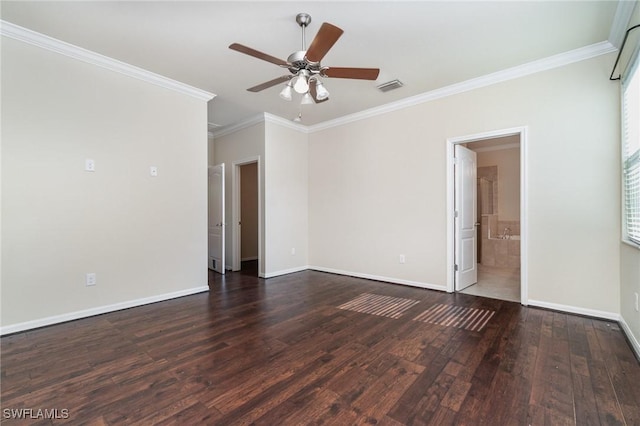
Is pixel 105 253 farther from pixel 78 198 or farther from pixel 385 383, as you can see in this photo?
pixel 385 383

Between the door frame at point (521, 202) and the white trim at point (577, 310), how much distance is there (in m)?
0.12

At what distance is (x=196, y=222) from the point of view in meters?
4.05

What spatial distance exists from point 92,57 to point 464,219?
490 cm

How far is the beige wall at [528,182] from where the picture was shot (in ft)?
9.70

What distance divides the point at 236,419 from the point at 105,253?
103 inches

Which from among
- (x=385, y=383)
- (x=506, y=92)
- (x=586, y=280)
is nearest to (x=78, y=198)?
(x=385, y=383)

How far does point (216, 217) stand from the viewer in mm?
5262

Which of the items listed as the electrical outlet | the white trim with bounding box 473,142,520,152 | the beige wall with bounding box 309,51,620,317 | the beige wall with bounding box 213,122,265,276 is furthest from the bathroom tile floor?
the electrical outlet

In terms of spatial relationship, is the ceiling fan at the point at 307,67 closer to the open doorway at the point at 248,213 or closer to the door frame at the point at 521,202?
the door frame at the point at 521,202

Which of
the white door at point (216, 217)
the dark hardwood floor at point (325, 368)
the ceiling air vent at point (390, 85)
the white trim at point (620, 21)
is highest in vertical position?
the ceiling air vent at point (390, 85)

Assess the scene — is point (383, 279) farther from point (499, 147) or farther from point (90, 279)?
point (499, 147)

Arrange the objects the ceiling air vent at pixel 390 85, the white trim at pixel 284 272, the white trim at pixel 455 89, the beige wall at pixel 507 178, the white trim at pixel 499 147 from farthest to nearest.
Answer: the beige wall at pixel 507 178 → the white trim at pixel 499 147 → the white trim at pixel 284 272 → the ceiling air vent at pixel 390 85 → the white trim at pixel 455 89

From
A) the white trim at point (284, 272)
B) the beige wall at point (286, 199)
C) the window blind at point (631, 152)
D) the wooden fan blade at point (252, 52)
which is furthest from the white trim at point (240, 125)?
the window blind at point (631, 152)

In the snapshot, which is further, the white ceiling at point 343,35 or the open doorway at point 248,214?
the open doorway at point 248,214
